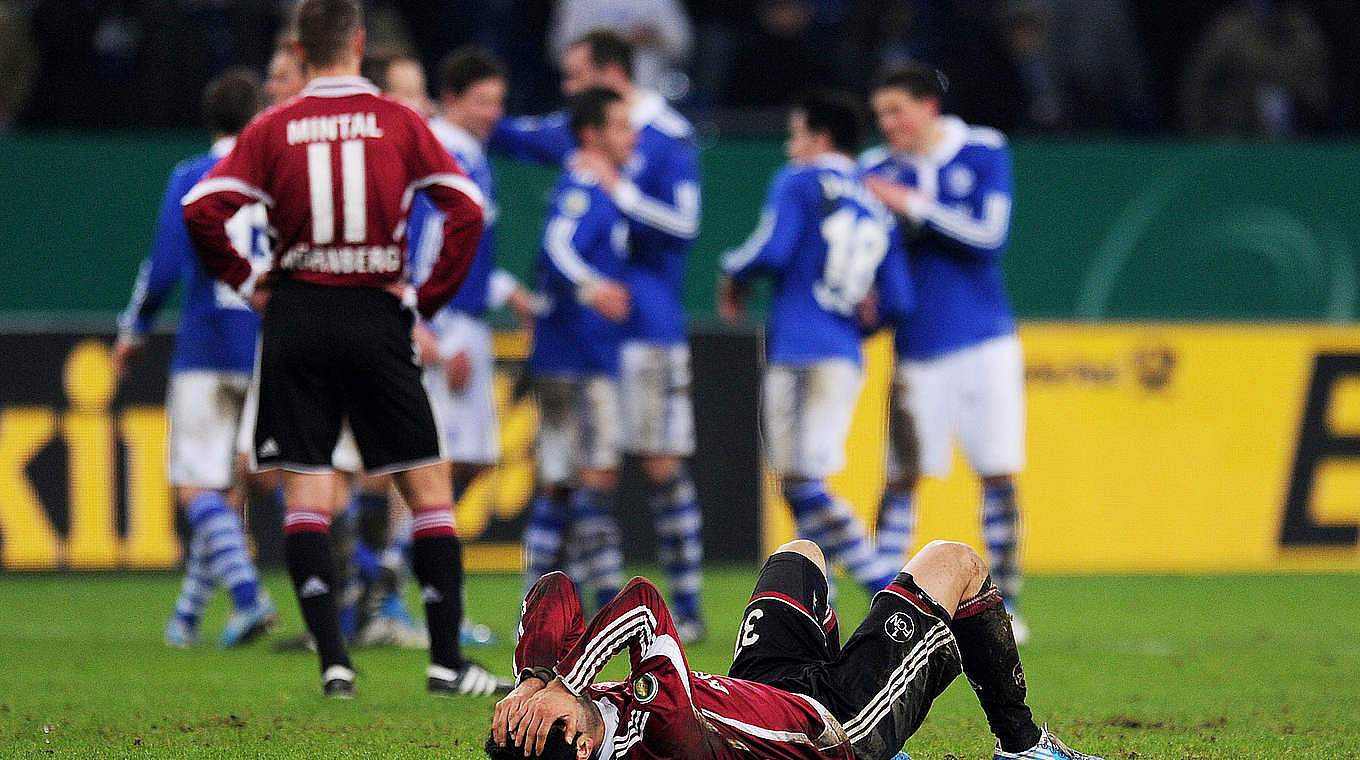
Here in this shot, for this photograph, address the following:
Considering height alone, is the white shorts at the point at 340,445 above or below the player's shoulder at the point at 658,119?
below

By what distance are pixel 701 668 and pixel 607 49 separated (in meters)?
3.17

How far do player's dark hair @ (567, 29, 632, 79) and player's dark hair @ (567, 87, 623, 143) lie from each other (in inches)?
20.3

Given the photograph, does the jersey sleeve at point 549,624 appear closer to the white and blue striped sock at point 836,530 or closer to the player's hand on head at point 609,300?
the player's hand on head at point 609,300

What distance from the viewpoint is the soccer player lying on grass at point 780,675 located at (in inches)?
148

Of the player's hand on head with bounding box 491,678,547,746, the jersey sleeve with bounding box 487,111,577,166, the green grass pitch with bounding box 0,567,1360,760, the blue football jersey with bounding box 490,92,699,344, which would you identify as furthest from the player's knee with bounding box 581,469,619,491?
the player's hand on head with bounding box 491,678,547,746

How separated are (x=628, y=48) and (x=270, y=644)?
3189mm

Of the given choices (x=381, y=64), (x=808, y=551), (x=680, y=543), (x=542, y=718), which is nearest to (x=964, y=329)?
(x=680, y=543)

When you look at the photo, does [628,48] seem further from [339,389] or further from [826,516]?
[339,389]

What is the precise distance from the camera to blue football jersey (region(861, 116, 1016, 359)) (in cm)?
842

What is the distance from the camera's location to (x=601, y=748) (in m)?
3.73

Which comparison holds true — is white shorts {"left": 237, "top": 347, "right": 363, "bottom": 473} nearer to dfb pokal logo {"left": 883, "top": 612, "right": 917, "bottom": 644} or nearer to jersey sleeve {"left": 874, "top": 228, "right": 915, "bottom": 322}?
jersey sleeve {"left": 874, "top": 228, "right": 915, "bottom": 322}

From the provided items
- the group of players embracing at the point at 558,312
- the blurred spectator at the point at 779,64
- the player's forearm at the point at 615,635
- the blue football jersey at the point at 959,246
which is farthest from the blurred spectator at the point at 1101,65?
the player's forearm at the point at 615,635

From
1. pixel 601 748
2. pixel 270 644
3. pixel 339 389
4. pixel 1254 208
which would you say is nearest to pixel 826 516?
pixel 270 644

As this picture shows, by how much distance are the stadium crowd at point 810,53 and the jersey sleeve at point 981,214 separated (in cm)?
359
